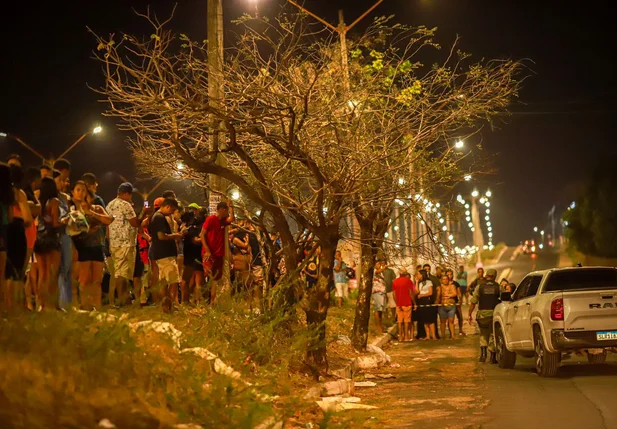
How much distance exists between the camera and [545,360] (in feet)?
50.8

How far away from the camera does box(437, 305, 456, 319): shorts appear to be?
26.3 metres

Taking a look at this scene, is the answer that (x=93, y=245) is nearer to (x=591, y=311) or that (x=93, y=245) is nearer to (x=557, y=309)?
(x=557, y=309)

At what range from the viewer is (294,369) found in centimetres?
1296

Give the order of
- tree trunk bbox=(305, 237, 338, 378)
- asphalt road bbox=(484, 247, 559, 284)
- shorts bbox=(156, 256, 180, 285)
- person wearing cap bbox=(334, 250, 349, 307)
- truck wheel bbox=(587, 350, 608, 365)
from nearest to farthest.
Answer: tree trunk bbox=(305, 237, 338, 378), shorts bbox=(156, 256, 180, 285), truck wheel bbox=(587, 350, 608, 365), person wearing cap bbox=(334, 250, 349, 307), asphalt road bbox=(484, 247, 559, 284)

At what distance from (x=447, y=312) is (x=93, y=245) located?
1558cm

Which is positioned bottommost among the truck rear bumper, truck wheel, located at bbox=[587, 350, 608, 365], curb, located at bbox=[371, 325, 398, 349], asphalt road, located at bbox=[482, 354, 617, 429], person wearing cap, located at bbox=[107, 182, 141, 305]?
asphalt road, located at bbox=[482, 354, 617, 429]

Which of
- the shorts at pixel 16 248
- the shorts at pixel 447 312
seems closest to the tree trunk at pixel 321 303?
the shorts at pixel 16 248

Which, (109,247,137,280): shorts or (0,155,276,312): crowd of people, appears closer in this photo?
(0,155,276,312): crowd of people

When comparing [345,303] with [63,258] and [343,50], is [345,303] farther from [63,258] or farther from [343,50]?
[63,258]

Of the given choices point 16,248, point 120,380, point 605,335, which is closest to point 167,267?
point 16,248

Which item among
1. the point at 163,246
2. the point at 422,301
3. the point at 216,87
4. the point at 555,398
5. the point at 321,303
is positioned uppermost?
the point at 216,87

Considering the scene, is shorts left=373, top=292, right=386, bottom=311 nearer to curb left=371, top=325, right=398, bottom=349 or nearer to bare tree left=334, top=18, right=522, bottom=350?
curb left=371, top=325, right=398, bottom=349

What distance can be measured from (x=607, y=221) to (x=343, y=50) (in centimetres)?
4464

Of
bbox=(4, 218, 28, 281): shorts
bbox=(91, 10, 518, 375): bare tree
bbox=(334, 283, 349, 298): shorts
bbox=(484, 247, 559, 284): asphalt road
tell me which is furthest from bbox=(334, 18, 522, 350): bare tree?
bbox=(484, 247, 559, 284): asphalt road
